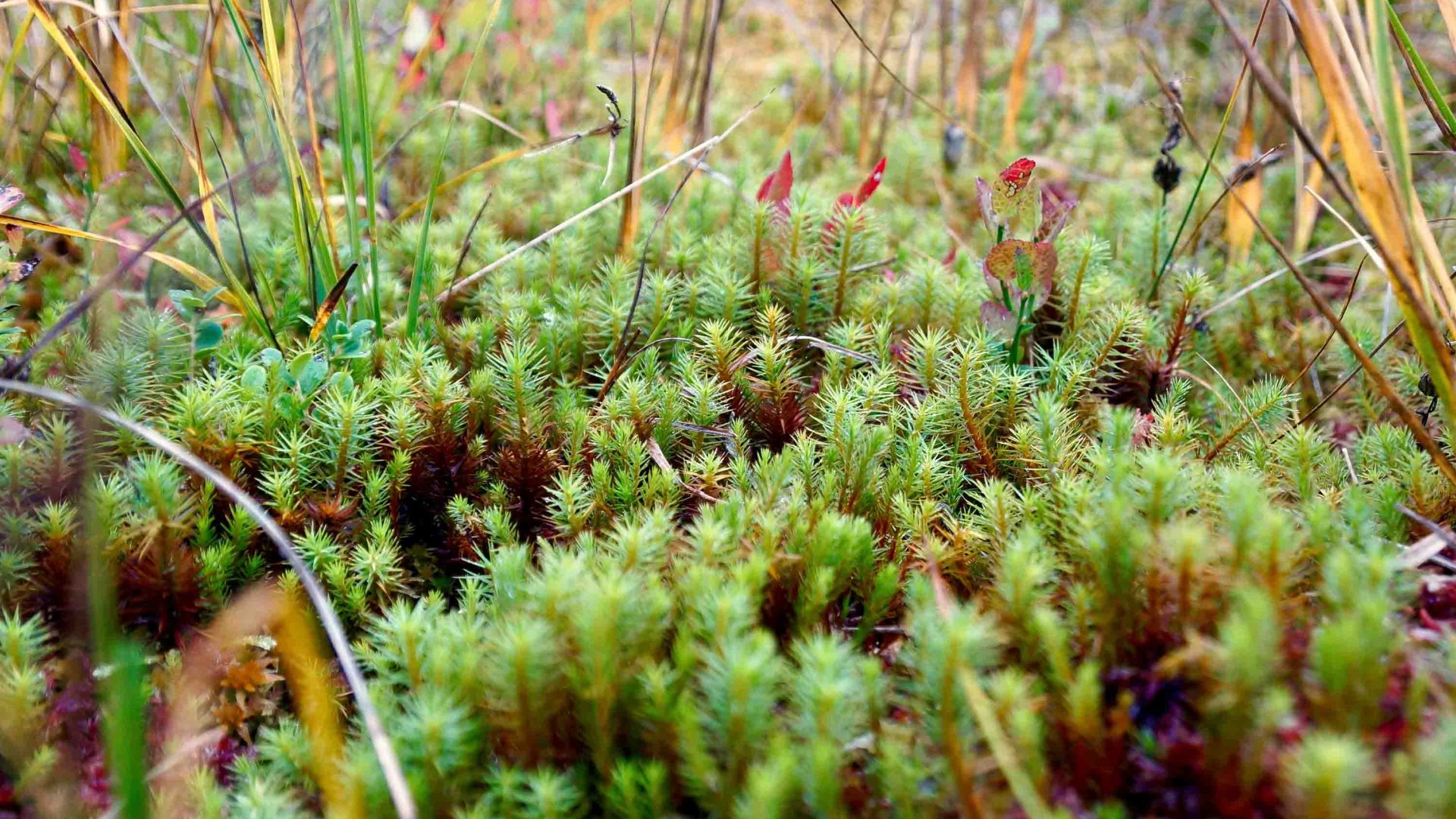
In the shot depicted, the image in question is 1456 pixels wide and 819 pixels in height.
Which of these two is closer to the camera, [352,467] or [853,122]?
[352,467]

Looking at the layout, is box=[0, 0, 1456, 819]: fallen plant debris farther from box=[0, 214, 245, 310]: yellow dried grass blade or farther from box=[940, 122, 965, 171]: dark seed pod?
box=[940, 122, 965, 171]: dark seed pod

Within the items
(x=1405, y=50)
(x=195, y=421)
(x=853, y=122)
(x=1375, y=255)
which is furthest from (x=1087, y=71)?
(x=195, y=421)

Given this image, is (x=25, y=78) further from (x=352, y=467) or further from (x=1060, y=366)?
(x=1060, y=366)

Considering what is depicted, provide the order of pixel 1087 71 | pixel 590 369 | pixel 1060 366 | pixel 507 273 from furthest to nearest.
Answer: pixel 1087 71, pixel 507 273, pixel 590 369, pixel 1060 366

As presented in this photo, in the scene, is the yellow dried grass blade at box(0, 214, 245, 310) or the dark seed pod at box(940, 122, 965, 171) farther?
the dark seed pod at box(940, 122, 965, 171)

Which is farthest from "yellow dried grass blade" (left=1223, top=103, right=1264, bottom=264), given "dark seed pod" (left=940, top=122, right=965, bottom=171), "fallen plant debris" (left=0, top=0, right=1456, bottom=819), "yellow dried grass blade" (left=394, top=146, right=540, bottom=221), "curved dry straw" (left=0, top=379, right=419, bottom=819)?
"curved dry straw" (left=0, top=379, right=419, bottom=819)

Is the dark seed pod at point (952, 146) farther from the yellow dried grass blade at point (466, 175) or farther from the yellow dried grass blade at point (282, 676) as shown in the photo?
the yellow dried grass blade at point (282, 676)
